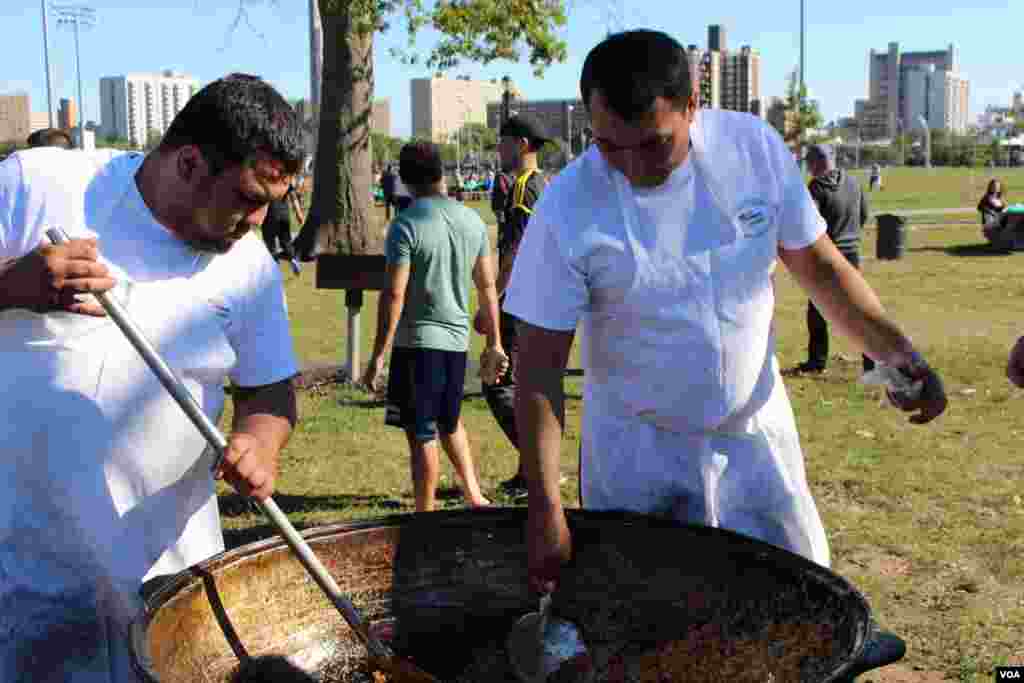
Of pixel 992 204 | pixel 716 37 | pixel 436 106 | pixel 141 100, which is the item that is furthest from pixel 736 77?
pixel 992 204

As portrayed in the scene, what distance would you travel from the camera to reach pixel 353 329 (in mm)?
8805

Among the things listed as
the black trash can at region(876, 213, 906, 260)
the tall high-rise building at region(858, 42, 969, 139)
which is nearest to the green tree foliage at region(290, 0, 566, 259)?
the black trash can at region(876, 213, 906, 260)

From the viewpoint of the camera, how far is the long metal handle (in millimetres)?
1998

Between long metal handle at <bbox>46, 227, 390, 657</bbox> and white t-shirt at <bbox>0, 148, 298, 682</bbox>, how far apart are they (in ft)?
0.36

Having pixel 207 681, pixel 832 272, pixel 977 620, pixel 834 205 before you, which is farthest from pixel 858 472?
pixel 207 681

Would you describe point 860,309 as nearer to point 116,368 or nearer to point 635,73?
point 635,73

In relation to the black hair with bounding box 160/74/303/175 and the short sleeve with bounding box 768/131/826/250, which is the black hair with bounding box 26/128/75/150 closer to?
the black hair with bounding box 160/74/303/175

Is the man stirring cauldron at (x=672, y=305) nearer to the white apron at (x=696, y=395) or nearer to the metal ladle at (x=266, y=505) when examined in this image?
the white apron at (x=696, y=395)

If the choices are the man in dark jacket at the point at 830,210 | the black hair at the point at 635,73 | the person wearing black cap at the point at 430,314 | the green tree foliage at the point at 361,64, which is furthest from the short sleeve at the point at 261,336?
the green tree foliage at the point at 361,64

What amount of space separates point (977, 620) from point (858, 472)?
210cm

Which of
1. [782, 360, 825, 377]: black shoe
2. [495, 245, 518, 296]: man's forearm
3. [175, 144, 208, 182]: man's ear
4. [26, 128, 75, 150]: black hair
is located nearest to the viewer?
[175, 144, 208, 182]: man's ear

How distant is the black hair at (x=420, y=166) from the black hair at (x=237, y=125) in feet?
11.3

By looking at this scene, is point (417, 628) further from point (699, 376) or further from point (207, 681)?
point (699, 376)

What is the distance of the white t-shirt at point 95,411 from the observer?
216 centimetres
